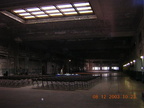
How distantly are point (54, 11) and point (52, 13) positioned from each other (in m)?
0.78

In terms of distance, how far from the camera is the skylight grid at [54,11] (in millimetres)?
18992

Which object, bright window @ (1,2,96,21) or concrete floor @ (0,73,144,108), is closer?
concrete floor @ (0,73,144,108)

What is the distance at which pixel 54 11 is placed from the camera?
2059 centimetres

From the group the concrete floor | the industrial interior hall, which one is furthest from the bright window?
the concrete floor

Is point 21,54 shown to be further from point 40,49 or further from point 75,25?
point 75,25

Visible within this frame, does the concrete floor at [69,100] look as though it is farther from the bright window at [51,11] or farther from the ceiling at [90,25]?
the bright window at [51,11]

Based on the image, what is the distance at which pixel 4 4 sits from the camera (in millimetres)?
13570

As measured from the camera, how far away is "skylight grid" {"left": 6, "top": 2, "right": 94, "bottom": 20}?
1899 cm

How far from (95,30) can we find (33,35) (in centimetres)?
1102

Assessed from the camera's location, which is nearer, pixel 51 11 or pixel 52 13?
pixel 51 11

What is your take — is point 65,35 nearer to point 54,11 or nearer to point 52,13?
point 52,13

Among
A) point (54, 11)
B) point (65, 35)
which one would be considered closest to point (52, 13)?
point (54, 11)

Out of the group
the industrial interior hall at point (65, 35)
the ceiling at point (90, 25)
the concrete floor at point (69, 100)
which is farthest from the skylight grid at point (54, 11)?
the concrete floor at point (69, 100)

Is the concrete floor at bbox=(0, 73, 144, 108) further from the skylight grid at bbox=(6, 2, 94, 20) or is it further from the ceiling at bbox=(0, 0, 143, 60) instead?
the skylight grid at bbox=(6, 2, 94, 20)
